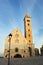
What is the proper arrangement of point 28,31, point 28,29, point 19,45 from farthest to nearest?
point 28,29, point 28,31, point 19,45

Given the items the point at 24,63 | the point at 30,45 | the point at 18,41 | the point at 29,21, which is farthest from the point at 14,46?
the point at 24,63

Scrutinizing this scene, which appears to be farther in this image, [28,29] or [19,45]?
[28,29]

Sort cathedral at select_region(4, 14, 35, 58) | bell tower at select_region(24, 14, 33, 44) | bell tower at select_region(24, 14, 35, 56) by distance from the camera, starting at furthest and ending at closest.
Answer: bell tower at select_region(24, 14, 33, 44), bell tower at select_region(24, 14, 35, 56), cathedral at select_region(4, 14, 35, 58)

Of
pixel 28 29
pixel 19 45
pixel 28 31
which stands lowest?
pixel 19 45

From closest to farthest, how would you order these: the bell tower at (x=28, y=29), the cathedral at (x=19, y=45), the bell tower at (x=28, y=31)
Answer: the cathedral at (x=19, y=45) < the bell tower at (x=28, y=31) < the bell tower at (x=28, y=29)

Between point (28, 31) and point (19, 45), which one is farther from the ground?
point (28, 31)

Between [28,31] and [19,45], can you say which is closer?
[19,45]

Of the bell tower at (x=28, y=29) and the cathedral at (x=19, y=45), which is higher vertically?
the bell tower at (x=28, y=29)

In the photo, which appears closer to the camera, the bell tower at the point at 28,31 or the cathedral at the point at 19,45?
the cathedral at the point at 19,45

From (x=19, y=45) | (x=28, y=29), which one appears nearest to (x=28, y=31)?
(x=28, y=29)

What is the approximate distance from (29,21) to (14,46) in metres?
14.8

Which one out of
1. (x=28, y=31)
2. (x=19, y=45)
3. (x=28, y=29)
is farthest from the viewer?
(x=28, y=29)

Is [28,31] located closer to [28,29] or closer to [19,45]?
[28,29]

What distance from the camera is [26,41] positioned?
70250mm
